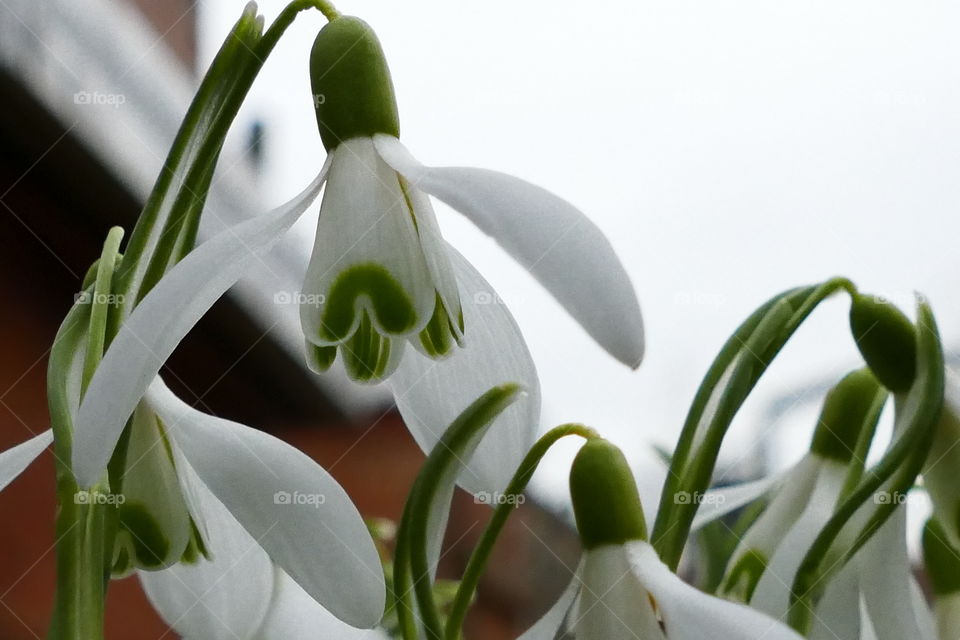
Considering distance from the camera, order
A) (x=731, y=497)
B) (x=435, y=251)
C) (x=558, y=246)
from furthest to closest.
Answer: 1. (x=731, y=497)
2. (x=435, y=251)
3. (x=558, y=246)

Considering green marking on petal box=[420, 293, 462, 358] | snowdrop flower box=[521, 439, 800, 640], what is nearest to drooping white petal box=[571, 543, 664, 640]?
snowdrop flower box=[521, 439, 800, 640]

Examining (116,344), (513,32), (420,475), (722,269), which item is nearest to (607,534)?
(420,475)

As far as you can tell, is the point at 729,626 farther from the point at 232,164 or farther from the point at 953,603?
the point at 232,164

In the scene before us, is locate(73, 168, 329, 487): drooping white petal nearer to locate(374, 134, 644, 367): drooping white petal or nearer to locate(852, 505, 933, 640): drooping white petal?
locate(374, 134, 644, 367): drooping white petal

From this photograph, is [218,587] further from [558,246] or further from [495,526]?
[558,246]

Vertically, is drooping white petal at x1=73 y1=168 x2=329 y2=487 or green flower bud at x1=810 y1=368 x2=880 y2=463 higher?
green flower bud at x1=810 y1=368 x2=880 y2=463

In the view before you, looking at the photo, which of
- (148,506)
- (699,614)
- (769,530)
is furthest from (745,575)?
(148,506)

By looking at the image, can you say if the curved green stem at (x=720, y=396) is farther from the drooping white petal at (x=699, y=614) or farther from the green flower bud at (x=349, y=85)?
the green flower bud at (x=349, y=85)
